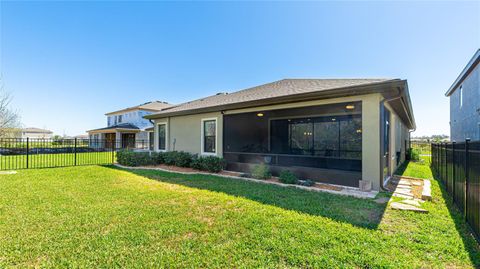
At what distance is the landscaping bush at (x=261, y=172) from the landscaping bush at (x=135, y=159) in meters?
6.28

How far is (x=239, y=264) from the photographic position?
2451 mm

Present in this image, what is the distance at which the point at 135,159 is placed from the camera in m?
11.0

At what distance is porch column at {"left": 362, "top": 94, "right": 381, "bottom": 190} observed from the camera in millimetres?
5625

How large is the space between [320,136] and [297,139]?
1.18 meters

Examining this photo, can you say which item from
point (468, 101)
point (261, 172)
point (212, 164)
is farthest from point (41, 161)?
point (468, 101)

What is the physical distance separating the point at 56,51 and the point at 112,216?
12.9 meters

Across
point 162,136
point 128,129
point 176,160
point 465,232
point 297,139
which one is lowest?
point 465,232

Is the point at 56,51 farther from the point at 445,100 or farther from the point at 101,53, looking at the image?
the point at 445,100

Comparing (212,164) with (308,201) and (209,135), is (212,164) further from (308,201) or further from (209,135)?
(308,201)

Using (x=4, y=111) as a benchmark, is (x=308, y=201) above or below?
below

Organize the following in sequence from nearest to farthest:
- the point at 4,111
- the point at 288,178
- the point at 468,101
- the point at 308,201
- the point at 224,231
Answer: the point at 224,231 → the point at 308,201 → the point at 288,178 → the point at 468,101 → the point at 4,111

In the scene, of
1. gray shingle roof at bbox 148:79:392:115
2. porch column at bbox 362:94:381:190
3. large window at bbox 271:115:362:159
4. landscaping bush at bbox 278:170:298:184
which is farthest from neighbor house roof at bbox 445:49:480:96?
landscaping bush at bbox 278:170:298:184

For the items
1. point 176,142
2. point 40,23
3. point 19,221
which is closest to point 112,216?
point 19,221

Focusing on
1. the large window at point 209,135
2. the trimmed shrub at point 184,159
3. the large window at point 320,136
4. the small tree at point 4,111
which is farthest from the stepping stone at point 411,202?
the small tree at point 4,111
